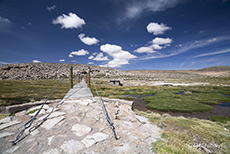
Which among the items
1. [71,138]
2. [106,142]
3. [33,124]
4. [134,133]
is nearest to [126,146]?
[106,142]

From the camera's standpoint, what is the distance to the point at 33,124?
12.7ft

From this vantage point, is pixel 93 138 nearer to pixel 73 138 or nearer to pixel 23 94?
pixel 73 138

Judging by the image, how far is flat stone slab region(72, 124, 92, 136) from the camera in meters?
3.43

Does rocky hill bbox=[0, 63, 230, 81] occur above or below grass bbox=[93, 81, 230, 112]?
above

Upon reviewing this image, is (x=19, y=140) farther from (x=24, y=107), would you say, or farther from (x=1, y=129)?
(x=24, y=107)

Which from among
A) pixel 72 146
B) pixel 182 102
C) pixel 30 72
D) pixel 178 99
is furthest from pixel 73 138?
pixel 30 72

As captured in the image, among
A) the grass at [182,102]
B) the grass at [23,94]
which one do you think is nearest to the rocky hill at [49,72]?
the grass at [23,94]

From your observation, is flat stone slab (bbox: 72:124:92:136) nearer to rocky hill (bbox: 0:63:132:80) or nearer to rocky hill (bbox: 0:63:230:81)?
rocky hill (bbox: 0:63:230:81)

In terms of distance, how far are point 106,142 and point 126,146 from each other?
66cm

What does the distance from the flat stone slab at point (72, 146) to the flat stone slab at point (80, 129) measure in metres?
0.41

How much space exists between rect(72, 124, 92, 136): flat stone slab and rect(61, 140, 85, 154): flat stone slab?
0.41m

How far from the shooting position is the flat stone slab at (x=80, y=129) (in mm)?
3425

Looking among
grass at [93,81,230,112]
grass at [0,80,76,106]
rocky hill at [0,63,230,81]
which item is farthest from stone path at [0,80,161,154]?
grass at [93,81,230,112]

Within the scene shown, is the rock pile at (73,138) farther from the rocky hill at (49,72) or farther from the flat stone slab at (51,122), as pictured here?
the rocky hill at (49,72)
